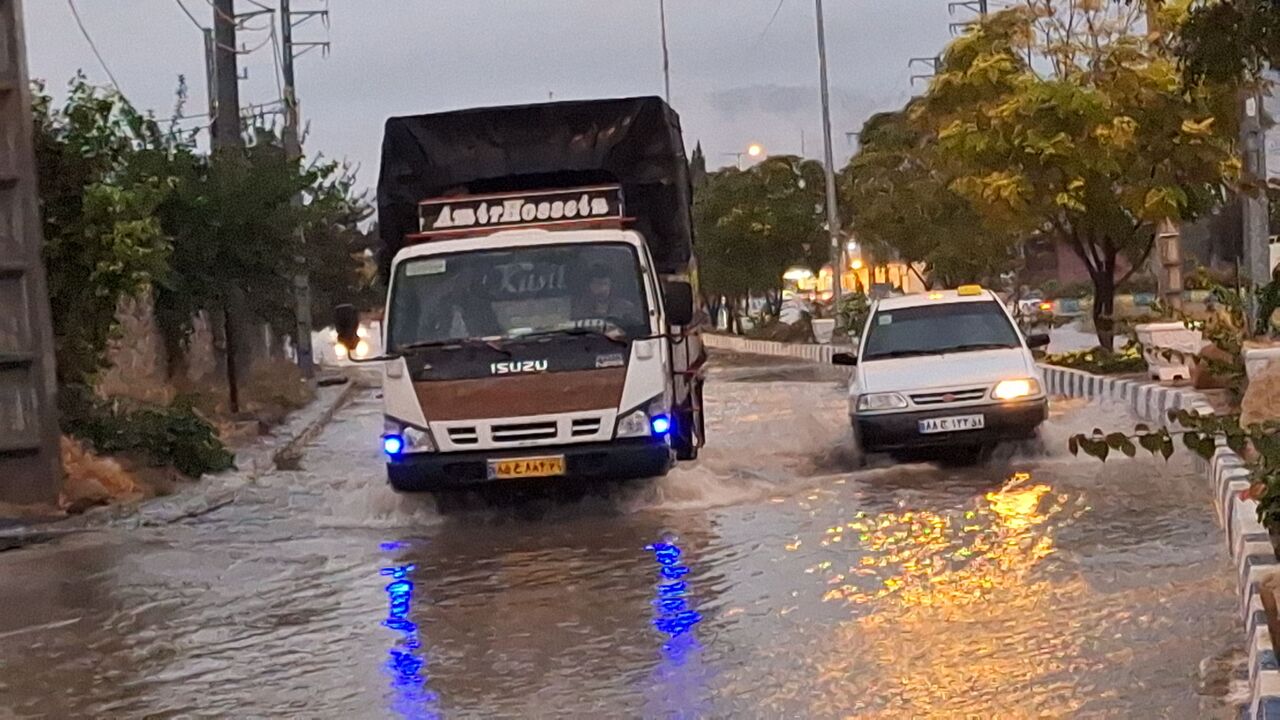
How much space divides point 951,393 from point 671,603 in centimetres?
586

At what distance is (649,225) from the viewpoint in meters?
14.7

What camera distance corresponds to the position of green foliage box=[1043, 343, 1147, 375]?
24156mm

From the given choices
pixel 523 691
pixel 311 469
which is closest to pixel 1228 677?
pixel 523 691

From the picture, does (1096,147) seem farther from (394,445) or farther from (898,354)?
(394,445)

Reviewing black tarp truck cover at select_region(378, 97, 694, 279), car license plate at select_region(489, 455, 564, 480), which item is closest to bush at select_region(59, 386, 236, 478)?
black tarp truck cover at select_region(378, 97, 694, 279)

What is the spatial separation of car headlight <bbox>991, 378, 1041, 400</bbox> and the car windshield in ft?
2.95

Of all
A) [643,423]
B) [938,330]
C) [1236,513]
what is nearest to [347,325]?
[643,423]

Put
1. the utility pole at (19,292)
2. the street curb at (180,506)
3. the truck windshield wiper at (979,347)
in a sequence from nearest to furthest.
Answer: the street curb at (180,506) < the utility pole at (19,292) < the truck windshield wiper at (979,347)

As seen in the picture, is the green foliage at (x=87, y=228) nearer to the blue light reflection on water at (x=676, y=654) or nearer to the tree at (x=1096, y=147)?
the blue light reflection on water at (x=676, y=654)

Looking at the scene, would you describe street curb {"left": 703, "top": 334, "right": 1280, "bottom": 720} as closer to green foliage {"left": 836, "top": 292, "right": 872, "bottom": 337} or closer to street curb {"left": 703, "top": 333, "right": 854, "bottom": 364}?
street curb {"left": 703, "top": 333, "right": 854, "bottom": 364}

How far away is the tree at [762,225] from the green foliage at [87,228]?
136ft

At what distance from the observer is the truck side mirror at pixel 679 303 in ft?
42.7

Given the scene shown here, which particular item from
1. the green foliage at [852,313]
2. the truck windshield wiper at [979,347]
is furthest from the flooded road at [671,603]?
the green foliage at [852,313]

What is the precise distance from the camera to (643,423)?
12602mm
